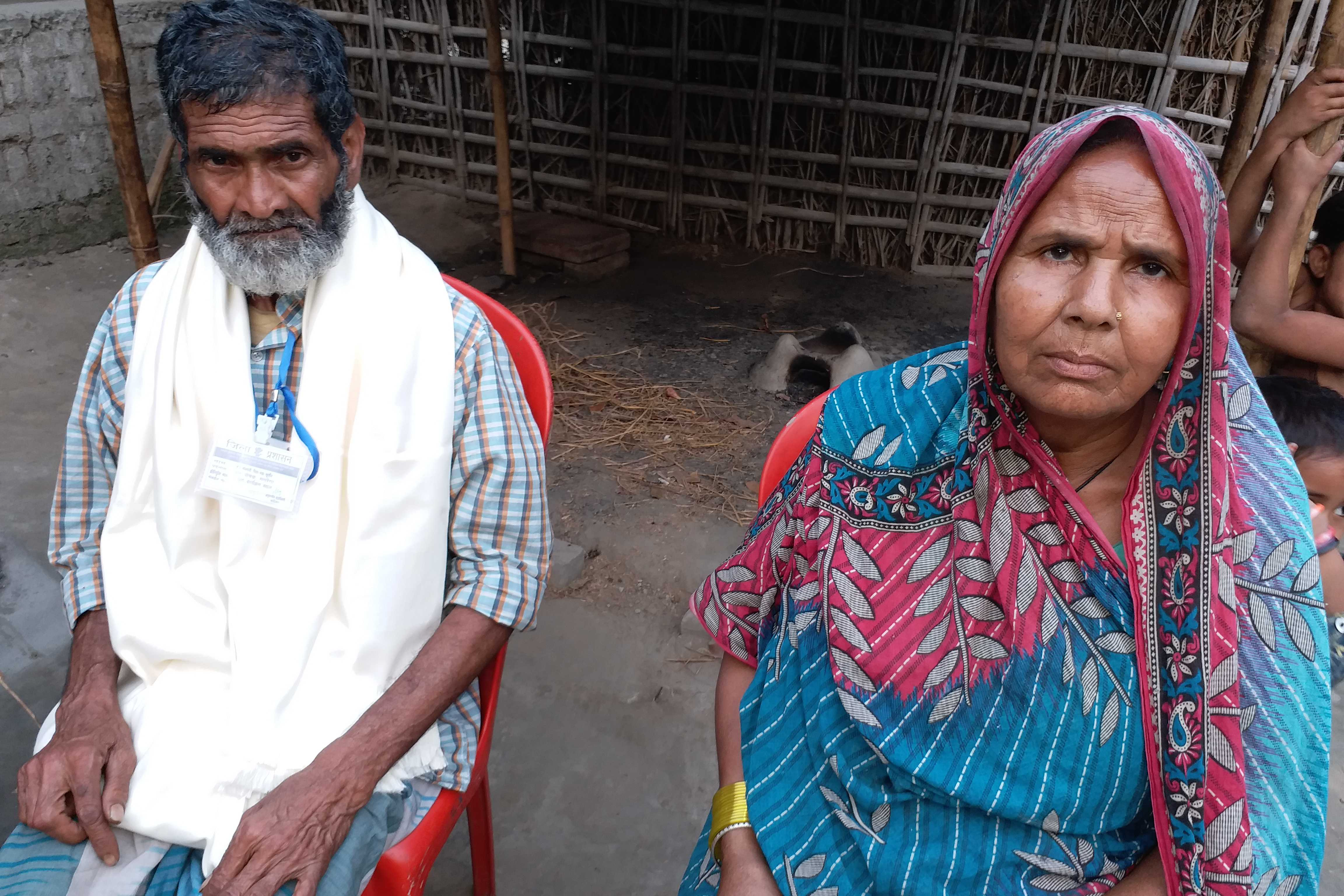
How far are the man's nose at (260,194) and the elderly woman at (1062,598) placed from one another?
104 centimetres

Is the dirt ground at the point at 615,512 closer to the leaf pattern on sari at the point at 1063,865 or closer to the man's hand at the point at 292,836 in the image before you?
the man's hand at the point at 292,836

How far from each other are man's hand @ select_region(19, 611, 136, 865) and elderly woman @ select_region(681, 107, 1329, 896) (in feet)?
3.18

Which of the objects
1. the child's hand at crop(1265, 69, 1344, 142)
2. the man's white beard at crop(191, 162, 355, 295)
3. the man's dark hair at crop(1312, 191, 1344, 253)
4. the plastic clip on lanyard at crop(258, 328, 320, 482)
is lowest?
the plastic clip on lanyard at crop(258, 328, 320, 482)

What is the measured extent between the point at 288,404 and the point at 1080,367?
4.21 feet

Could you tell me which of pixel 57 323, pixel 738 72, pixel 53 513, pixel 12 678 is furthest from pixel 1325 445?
pixel 57 323

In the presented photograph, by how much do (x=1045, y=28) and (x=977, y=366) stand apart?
5.82 metres

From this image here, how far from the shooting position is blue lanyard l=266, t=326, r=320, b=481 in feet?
5.13

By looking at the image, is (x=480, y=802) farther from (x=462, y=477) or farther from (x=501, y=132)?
(x=501, y=132)

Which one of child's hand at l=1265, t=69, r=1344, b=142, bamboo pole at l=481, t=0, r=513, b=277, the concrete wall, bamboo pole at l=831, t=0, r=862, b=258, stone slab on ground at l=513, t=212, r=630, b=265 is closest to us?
child's hand at l=1265, t=69, r=1344, b=142

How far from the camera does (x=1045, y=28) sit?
6.09 metres

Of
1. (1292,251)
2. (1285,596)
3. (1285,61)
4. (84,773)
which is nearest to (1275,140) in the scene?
(1292,251)

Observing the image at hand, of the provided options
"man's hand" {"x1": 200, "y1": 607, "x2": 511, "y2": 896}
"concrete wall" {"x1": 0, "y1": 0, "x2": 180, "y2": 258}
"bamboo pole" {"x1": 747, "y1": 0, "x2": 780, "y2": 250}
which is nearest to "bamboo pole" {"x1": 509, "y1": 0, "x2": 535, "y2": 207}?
"bamboo pole" {"x1": 747, "y1": 0, "x2": 780, "y2": 250}

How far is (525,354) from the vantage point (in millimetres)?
1973

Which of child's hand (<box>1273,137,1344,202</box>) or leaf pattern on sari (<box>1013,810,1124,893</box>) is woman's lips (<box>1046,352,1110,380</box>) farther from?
child's hand (<box>1273,137,1344,202</box>)
